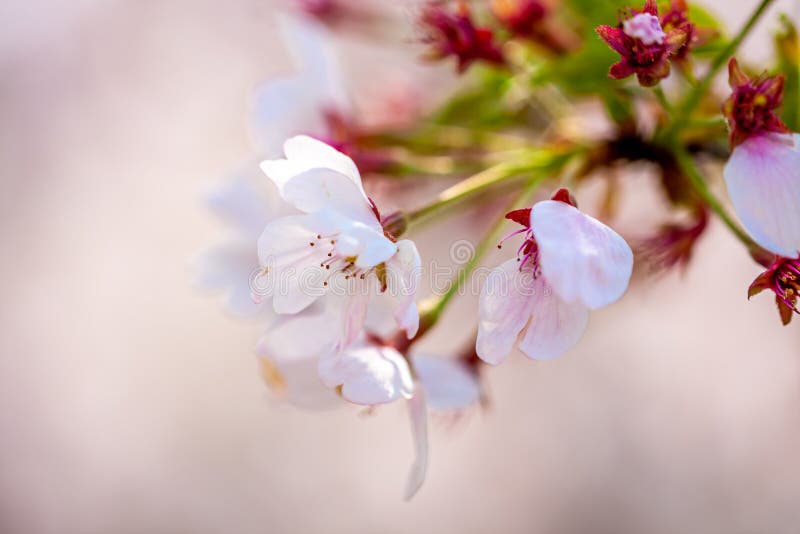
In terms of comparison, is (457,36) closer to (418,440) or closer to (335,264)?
(335,264)

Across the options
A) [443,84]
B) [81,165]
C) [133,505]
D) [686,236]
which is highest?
[686,236]

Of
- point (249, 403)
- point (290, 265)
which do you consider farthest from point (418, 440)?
point (249, 403)

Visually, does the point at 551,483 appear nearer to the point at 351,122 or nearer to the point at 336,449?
the point at 336,449

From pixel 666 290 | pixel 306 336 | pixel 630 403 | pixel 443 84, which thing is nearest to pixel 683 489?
pixel 630 403

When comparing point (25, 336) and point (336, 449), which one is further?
point (25, 336)

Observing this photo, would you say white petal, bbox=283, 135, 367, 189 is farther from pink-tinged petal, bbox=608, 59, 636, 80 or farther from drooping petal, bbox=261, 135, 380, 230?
pink-tinged petal, bbox=608, 59, 636, 80

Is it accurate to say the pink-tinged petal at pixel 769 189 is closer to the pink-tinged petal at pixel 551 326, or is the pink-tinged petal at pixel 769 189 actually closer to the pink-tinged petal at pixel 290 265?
the pink-tinged petal at pixel 551 326

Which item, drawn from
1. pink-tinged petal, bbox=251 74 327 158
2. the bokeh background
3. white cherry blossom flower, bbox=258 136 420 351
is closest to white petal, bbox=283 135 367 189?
white cherry blossom flower, bbox=258 136 420 351
